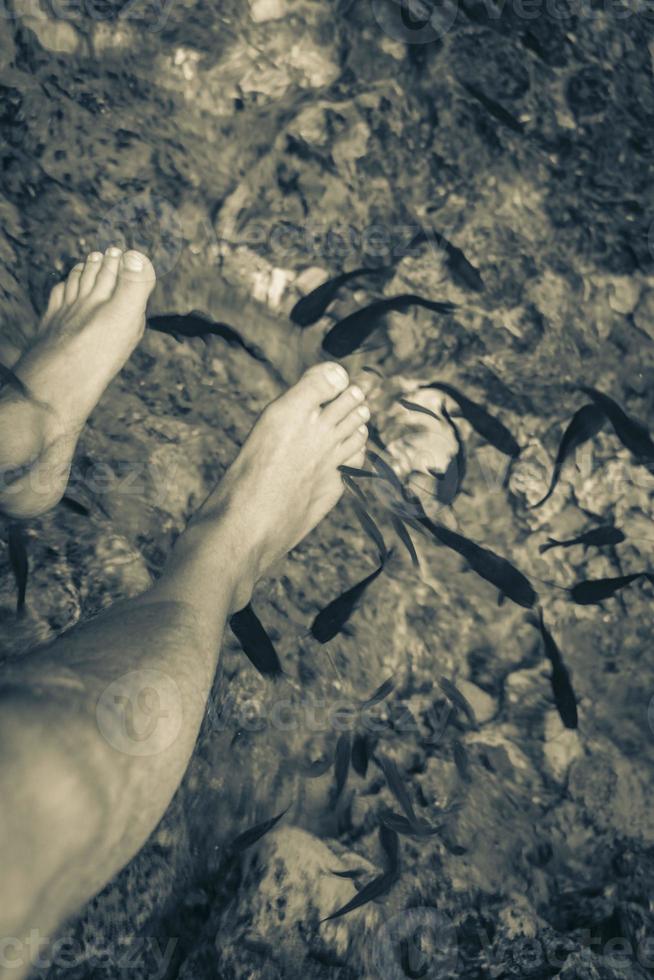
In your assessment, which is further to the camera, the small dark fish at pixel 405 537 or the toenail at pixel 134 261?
the toenail at pixel 134 261

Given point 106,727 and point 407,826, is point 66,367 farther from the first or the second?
point 407,826

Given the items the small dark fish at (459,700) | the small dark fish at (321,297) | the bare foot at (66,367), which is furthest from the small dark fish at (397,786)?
the small dark fish at (321,297)

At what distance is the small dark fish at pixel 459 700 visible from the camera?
202 cm

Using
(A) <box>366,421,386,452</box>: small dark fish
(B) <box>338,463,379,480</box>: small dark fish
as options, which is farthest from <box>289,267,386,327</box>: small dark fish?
(B) <box>338,463,379,480</box>: small dark fish

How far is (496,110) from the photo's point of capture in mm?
2068

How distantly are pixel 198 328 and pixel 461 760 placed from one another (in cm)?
160

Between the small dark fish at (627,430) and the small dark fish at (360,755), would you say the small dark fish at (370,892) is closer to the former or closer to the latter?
the small dark fish at (360,755)

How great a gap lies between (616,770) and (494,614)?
1.86 ft

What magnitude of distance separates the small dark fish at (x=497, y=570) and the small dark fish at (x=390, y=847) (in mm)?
768

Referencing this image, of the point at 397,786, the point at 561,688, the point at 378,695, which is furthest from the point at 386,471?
the point at 397,786

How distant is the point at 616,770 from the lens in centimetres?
197

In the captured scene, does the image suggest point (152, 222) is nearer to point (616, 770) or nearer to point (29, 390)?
point (29, 390)

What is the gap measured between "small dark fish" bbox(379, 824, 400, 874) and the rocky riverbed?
32mm

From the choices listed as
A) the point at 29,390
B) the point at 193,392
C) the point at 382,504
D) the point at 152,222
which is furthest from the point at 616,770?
the point at 152,222
